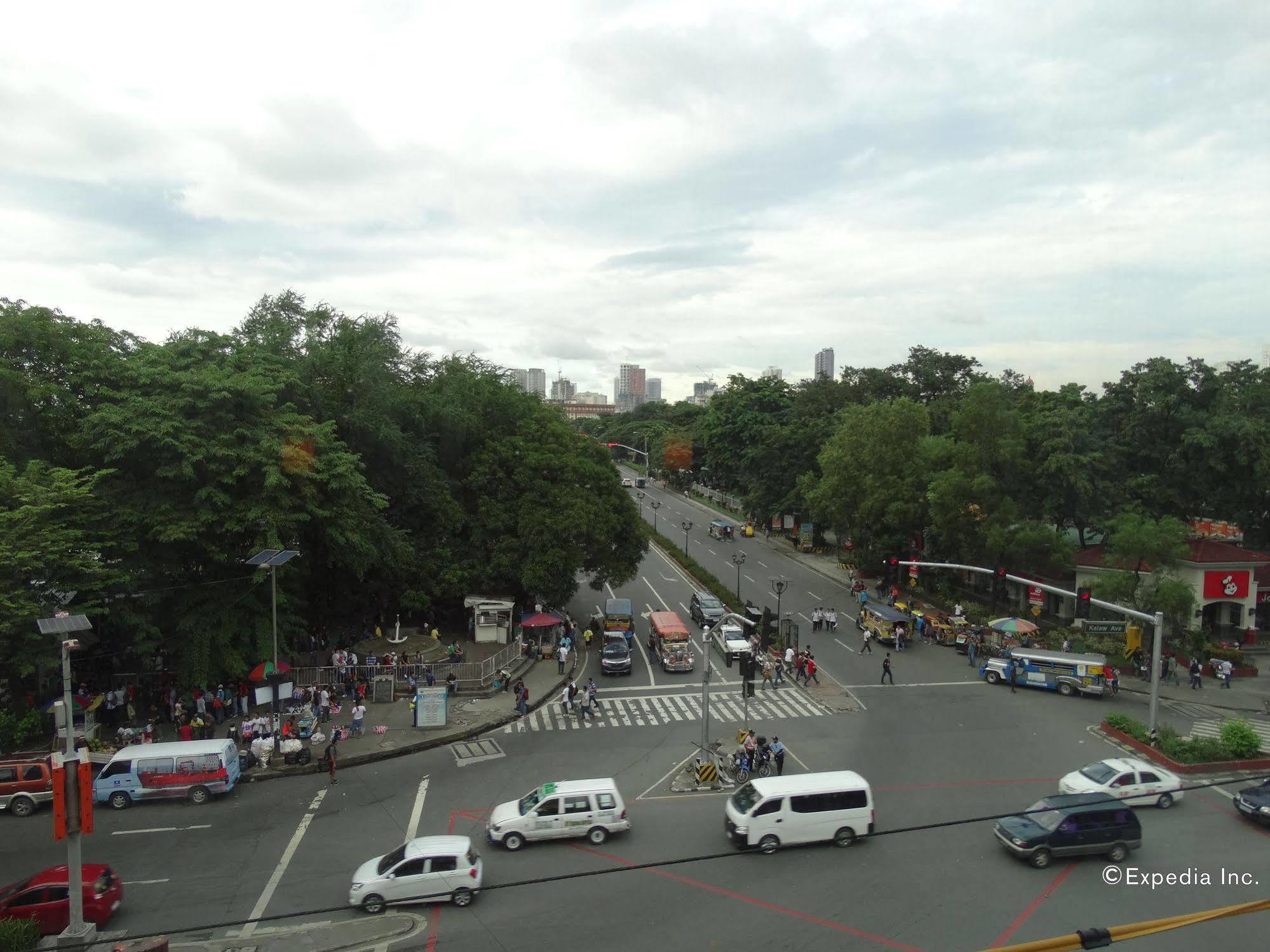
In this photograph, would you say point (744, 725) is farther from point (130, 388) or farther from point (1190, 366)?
point (1190, 366)

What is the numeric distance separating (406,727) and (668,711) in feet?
27.8

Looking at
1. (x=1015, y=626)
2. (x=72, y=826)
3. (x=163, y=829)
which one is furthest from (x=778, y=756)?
(x=1015, y=626)

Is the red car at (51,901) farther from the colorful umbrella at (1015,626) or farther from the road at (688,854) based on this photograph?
the colorful umbrella at (1015,626)

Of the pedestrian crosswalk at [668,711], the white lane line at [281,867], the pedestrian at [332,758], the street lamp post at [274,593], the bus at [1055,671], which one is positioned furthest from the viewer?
the bus at [1055,671]

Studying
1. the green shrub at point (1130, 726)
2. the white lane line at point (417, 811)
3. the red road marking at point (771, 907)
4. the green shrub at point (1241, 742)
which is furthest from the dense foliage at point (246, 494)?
the green shrub at point (1241, 742)

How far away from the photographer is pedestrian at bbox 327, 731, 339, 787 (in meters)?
21.1

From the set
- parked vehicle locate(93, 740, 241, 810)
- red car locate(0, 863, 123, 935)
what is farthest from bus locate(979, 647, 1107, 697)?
red car locate(0, 863, 123, 935)

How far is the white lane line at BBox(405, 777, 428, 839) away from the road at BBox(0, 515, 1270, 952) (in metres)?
0.06

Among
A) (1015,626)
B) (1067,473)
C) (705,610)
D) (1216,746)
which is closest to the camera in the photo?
(1216,746)

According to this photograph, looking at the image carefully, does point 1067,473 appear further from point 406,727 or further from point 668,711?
point 406,727

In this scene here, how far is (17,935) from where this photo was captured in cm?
1267

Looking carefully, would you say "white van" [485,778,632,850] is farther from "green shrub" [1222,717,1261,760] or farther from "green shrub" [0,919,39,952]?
"green shrub" [1222,717,1261,760]

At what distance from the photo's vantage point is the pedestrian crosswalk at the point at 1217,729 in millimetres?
24172

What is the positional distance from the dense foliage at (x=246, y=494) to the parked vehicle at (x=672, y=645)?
3370 mm
